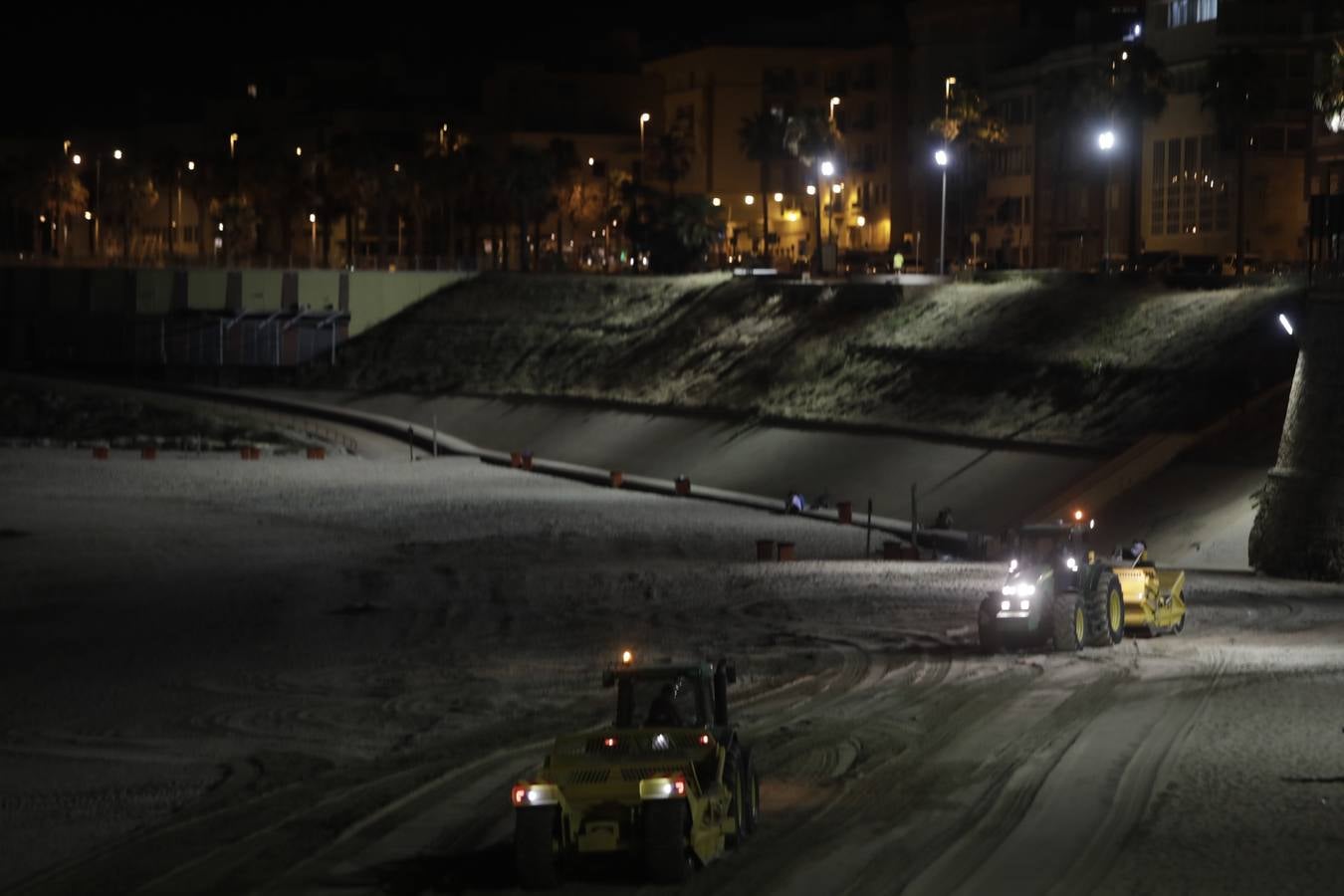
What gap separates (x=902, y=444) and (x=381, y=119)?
11379 cm

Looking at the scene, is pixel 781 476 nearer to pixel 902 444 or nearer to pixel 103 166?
pixel 902 444

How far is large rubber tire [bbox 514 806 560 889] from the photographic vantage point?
14.9m

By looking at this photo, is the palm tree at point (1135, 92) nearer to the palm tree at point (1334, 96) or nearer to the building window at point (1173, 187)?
the building window at point (1173, 187)

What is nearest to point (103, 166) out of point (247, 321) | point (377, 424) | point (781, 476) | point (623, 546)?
point (247, 321)

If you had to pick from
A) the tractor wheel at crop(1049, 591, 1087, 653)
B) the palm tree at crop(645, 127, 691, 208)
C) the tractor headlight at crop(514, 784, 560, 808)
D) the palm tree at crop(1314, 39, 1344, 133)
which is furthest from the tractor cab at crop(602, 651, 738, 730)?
the palm tree at crop(645, 127, 691, 208)

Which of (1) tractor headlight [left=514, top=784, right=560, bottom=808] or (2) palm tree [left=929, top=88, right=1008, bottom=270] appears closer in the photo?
(1) tractor headlight [left=514, top=784, right=560, bottom=808]

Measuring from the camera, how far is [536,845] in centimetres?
1497

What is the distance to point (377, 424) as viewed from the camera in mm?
78250

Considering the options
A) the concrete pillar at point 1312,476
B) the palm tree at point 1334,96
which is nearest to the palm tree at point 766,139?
the palm tree at point 1334,96

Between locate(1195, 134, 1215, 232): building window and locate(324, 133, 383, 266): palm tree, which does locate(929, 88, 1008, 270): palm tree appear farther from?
locate(324, 133, 383, 266): palm tree

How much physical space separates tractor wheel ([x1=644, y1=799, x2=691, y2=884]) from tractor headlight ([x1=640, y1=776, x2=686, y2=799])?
1.5 inches

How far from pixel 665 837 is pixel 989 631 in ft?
44.1

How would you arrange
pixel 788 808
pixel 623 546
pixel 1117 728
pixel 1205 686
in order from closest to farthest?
1. pixel 788 808
2. pixel 1117 728
3. pixel 1205 686
4. pixel 623 546

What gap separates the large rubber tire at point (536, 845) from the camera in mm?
14922
